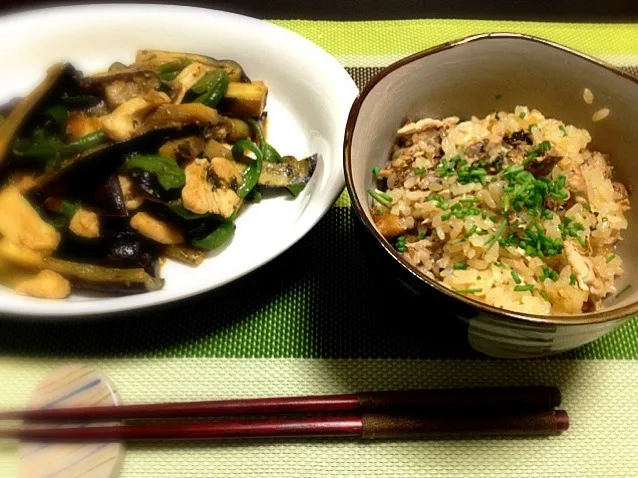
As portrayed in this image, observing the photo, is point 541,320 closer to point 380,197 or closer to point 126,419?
point 380,197

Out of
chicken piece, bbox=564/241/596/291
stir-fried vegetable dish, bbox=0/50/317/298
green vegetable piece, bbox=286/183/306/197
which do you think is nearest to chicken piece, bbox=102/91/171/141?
stir-fried vegetable dish, bbox=0/50/317/298

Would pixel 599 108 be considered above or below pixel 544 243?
above

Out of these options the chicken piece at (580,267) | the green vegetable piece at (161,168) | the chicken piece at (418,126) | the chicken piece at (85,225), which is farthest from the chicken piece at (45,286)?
the chicken piece at (580,267)

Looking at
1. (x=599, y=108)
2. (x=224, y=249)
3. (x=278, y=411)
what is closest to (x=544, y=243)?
(x=599, y=108)

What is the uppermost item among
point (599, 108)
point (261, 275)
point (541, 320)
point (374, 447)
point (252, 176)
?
point (599, 108)

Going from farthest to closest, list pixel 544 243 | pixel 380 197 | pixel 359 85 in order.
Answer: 1. pixel 359 85
2. pixel 380 197
3. pixel 544 243
